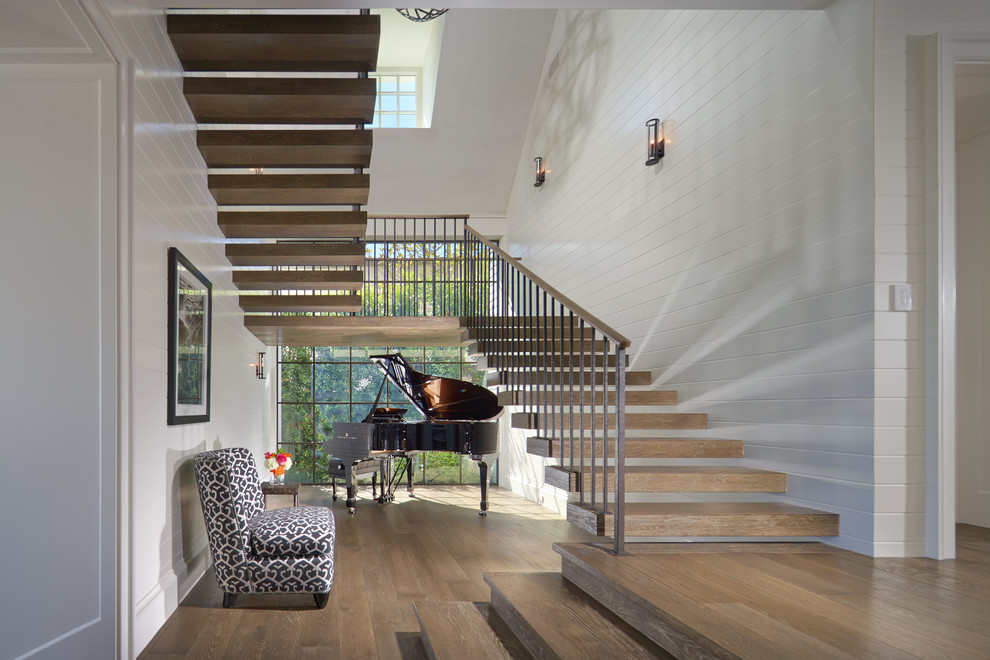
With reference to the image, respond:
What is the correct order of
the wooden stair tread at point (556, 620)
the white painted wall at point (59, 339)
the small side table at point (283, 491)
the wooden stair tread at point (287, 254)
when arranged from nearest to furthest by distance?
1. the wooden stair tread at point (556, 620)
2. the white painted wall at point (59, 339)
3. the wooden stair tread at point (287, 254)
4. the small side table at point (283, 491)

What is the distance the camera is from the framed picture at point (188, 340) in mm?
4242

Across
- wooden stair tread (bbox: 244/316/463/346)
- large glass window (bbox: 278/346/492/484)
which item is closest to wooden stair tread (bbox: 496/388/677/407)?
wooden stair tread (bbox: 244/316/463/346)

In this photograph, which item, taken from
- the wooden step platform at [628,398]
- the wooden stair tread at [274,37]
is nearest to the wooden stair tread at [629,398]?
the wooden step platform at [628,398]

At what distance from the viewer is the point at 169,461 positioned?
14.0 feet

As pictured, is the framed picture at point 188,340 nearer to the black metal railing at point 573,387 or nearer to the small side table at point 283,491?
the small side table at point 283,491

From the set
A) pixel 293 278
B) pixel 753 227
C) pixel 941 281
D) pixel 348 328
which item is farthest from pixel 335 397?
pixel 941 281

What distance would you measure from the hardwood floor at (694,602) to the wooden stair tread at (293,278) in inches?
88.5

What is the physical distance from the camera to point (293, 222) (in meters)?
5.89

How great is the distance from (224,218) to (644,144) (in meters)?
3.48

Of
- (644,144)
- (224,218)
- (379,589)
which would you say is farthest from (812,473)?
(224,218)

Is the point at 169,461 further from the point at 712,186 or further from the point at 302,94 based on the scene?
the point at 712,186

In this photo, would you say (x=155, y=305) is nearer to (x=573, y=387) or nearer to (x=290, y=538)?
(x=290, y=538)

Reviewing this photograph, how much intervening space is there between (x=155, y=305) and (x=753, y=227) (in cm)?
350

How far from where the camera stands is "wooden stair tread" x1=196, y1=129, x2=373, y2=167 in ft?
16.8
